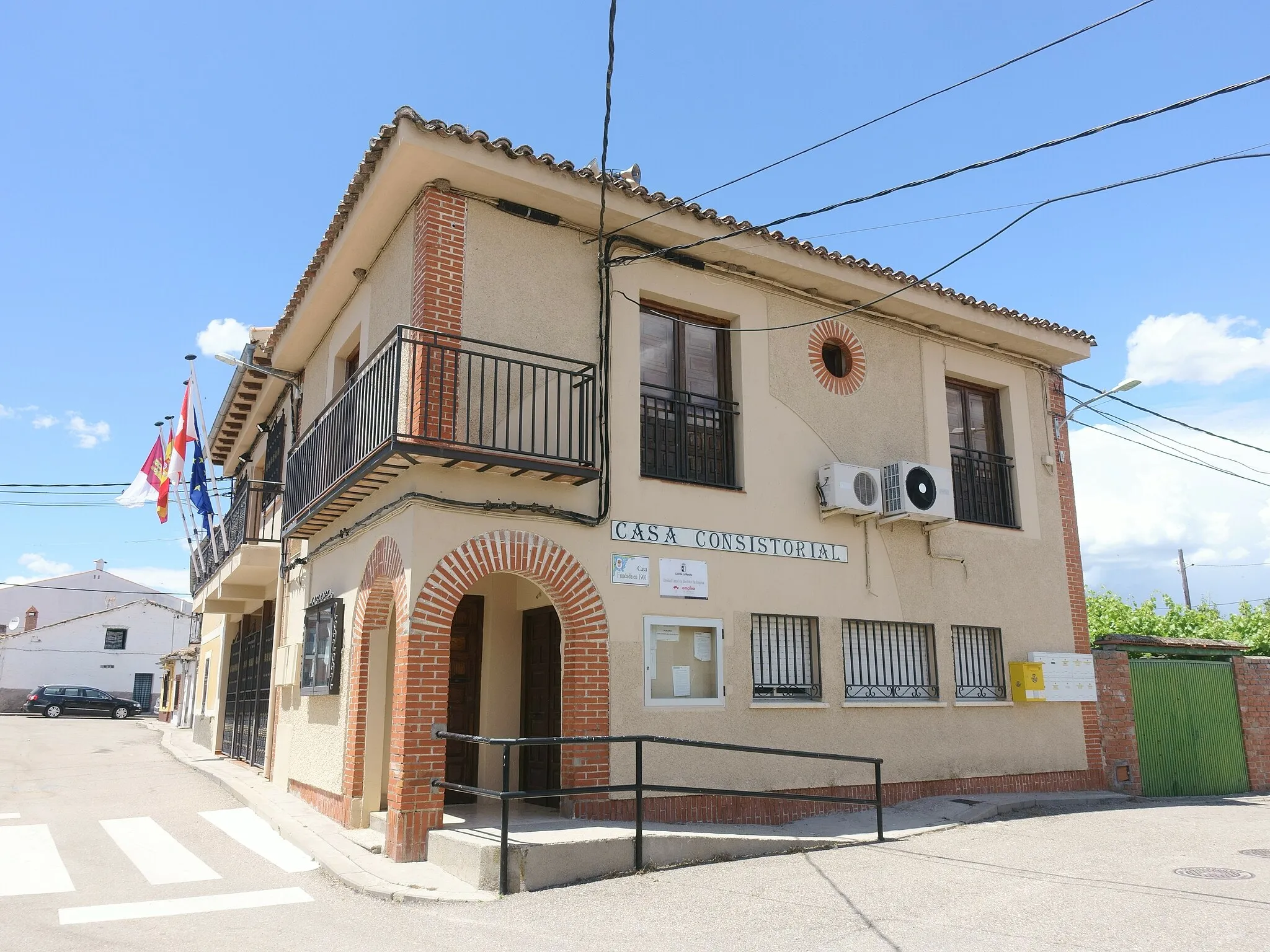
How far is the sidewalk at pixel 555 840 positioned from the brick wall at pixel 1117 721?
1.86 m

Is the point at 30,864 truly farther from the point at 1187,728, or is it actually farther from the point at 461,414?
the point at 1187,728

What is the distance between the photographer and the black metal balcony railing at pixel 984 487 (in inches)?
492

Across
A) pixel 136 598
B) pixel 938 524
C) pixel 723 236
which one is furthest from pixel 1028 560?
pixel 136 598

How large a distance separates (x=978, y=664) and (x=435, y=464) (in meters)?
7.18

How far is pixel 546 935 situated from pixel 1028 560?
8881 millimetres

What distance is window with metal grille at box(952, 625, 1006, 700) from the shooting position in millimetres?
11570

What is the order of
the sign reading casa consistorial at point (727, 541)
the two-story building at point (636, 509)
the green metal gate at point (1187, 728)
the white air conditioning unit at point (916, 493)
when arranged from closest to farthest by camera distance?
the two-story building at point (636, 509) → the sign reading casa consistorial at point (727, 541) → the white air conditioning unit at point (916, 493) → the green metal gate at point (1187, 728)

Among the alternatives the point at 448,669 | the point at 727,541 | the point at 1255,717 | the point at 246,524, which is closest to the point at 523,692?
the point at 448,669

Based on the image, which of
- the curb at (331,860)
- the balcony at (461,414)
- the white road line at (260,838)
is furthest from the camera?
the balcony at (461,414)

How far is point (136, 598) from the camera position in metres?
58.6

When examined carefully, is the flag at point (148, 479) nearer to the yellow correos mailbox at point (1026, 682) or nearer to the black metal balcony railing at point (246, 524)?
the black metal balcony railing at point (246, 524)

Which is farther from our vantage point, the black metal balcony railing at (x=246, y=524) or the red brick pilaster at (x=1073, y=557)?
the black metal balcony railing at (x=246, y=524)

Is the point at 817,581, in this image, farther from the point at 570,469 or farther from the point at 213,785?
the point at 213,785

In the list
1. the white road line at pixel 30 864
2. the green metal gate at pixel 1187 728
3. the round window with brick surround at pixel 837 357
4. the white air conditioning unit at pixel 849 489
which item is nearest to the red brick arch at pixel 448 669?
the white road line at pixel 30 864
